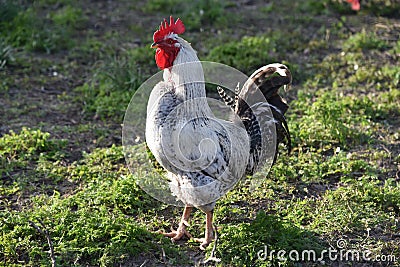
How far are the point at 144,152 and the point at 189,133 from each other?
186cm

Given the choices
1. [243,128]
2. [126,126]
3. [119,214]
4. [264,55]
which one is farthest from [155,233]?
[264,55]

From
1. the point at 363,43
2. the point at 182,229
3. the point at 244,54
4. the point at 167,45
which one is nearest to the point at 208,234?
the point at 182,229

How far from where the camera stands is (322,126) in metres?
6.34

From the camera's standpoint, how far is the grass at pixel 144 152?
448 centimetres

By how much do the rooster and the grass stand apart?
51cm

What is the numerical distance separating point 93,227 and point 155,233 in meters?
0.53

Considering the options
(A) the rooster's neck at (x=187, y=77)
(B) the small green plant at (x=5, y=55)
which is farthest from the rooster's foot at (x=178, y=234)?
(B) the small green plant at (x=5, y=55)

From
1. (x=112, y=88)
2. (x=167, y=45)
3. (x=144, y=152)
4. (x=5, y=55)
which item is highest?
(x=167, y=45)

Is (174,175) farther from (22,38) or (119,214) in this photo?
(22,38)

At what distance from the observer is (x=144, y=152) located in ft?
19.4

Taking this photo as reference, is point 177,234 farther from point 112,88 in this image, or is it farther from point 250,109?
point 112,88

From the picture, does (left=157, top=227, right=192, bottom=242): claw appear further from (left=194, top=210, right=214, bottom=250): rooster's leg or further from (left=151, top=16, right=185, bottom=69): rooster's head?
(left=151, top=16, right=185, bottom=69): rooster's head

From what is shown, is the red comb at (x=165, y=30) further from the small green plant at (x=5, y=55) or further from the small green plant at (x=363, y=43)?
the small green plant at (x=363, y=43)

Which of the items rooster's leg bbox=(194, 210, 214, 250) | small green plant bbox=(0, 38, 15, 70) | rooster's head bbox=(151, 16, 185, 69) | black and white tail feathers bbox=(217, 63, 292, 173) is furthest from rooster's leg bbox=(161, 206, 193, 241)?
small green plant bbox=(0, 38, 15, 70)
